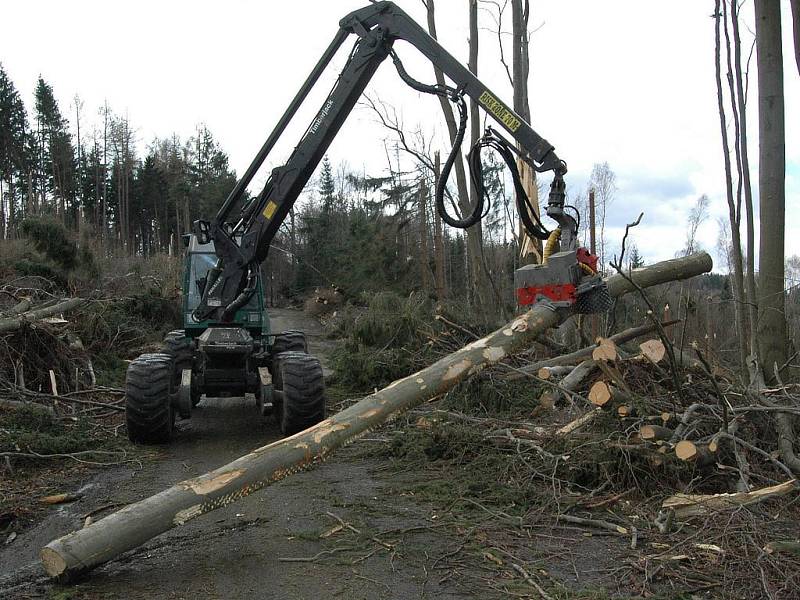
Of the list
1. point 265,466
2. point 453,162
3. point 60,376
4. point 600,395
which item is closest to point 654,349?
point 600,395

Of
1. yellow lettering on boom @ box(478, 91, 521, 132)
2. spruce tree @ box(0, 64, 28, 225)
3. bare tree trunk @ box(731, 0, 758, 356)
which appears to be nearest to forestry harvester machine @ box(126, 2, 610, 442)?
yellow lettering on boom @ box(478, 91, 521, 132)

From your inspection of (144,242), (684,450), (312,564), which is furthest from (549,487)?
(144,242)

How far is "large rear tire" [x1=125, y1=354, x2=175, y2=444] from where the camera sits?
24.0 feet

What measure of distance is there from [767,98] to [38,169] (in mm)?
45788

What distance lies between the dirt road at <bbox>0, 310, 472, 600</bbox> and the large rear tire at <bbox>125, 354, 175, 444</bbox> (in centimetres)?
91

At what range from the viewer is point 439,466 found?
6.28 meters

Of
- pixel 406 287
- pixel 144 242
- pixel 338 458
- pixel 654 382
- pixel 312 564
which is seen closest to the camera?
pixel 312 564

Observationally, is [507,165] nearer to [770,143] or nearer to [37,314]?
[770,143]

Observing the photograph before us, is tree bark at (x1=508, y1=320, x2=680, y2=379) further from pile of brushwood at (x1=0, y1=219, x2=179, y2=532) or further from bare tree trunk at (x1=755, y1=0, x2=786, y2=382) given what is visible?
pile of brushwood at (x1=0, y1=219, x2=179, y2=532)

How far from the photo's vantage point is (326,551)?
425 centimetres

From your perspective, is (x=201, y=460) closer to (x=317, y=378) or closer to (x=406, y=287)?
(x=317, y=378)

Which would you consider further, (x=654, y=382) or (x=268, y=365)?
(x=268, y=365)

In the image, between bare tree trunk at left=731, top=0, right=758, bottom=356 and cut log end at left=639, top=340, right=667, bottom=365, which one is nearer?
cut log end at left=639, top=340, right=667, bottom=365

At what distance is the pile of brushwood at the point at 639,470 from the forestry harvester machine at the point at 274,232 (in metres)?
1.09
